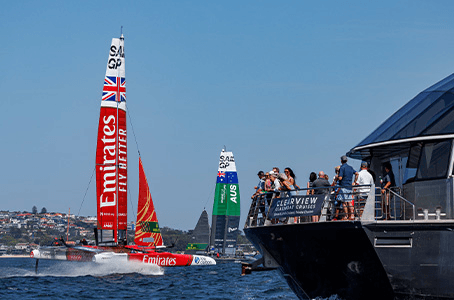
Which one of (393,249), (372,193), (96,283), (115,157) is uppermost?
(115,157)

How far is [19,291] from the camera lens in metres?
29.8

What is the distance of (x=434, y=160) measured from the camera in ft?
52.9

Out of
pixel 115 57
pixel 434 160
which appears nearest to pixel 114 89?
pixel 115 57

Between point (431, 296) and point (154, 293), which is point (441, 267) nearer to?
point (431, 296)

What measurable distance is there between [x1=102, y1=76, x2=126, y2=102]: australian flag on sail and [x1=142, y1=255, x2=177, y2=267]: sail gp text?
37.9 feet

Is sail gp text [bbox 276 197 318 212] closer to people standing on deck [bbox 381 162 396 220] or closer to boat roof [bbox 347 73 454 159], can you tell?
people standing on deck [bbox 381 162 396 220]

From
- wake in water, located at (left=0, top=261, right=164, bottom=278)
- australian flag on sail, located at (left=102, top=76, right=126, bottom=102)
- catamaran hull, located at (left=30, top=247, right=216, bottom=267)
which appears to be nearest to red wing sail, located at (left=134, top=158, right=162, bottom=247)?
catamaran hull, located at (left=30, top=247, right=216, bottom=267)

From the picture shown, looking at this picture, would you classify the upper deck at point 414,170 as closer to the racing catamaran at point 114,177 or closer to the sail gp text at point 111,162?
the racing catamaran at point 114,177

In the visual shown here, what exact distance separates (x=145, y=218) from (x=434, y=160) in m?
47.6

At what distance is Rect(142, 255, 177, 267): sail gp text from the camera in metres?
47.7

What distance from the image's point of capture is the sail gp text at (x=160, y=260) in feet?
156

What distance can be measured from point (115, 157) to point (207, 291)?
68.4ft

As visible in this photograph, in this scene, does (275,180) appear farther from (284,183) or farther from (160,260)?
(160,260)

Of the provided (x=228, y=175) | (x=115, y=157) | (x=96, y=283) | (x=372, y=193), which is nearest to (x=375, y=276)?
(x=372, y=193)
